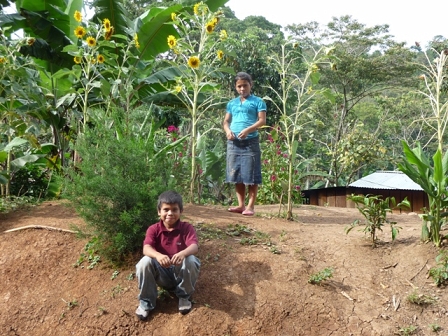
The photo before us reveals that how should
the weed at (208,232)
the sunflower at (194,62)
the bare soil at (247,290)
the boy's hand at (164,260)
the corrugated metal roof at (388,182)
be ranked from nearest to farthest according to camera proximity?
the boy's hand at (164,260) < the bare soil at (247,290) < the weed at (208,232) < the sunflower at (194,62) < the corrugated metal roof at (388,182)

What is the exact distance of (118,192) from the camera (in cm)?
382

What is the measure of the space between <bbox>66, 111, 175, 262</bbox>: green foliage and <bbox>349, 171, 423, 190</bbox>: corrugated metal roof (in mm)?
7833

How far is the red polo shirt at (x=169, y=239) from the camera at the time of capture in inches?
137

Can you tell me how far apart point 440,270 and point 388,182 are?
7693mm

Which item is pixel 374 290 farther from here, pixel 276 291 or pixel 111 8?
pixel 111 8

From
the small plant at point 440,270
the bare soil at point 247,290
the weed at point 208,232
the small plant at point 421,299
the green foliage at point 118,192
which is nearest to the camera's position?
the bare soil at point 247,290

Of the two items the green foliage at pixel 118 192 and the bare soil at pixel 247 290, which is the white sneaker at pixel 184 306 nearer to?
the bare soil at pixel 247 290

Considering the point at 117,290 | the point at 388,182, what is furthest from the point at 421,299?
the point at 388,182

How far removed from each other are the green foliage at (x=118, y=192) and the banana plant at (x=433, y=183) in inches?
79.2

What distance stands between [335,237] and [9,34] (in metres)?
5.44

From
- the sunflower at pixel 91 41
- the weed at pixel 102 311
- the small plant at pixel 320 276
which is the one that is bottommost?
the weed at pixel 102 311

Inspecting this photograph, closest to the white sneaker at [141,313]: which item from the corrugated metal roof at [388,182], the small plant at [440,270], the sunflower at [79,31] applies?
the small plant at [440,270]

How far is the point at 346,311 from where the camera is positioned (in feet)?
11.5

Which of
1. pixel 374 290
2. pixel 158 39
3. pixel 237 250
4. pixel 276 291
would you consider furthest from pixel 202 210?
pixel 158 39
